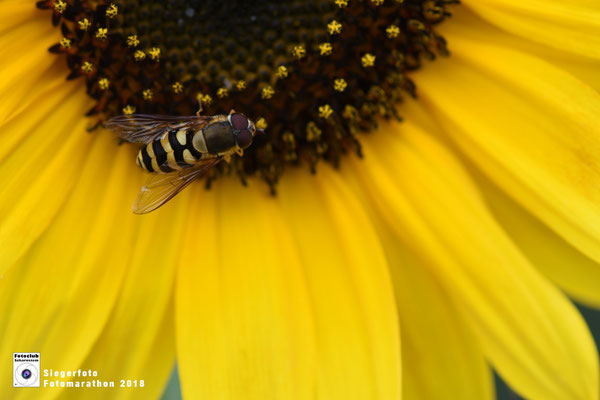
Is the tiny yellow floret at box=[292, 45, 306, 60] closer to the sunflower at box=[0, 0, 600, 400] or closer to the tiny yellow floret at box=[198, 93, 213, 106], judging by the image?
the sunflower at box=[0, 0, 600, 400]

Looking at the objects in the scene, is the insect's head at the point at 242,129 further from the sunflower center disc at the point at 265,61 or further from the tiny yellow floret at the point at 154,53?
the tiny yellow floret at the point at 154,53

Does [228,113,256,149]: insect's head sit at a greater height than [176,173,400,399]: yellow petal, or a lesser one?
greater

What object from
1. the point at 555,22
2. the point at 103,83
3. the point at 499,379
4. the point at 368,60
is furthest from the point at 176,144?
the point at 499,379

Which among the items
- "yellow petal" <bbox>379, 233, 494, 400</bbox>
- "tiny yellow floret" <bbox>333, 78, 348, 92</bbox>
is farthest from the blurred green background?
"tiny yellow floret" <bbox>333, 78, 348, 92</bbox>

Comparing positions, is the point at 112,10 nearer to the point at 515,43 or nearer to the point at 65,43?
the point at 65,43

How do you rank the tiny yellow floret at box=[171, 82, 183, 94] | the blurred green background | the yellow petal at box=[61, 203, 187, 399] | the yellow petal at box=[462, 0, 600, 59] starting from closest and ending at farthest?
the yellow petal at box=[462, 0, 600, 59]
the yellow petal at box=[61, 203, 187, 399]
the tiny yellow floret at box=[171, 82, 183, 94]
the blurred green background

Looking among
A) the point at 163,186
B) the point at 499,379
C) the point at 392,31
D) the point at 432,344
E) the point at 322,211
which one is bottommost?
the point at 499,379
